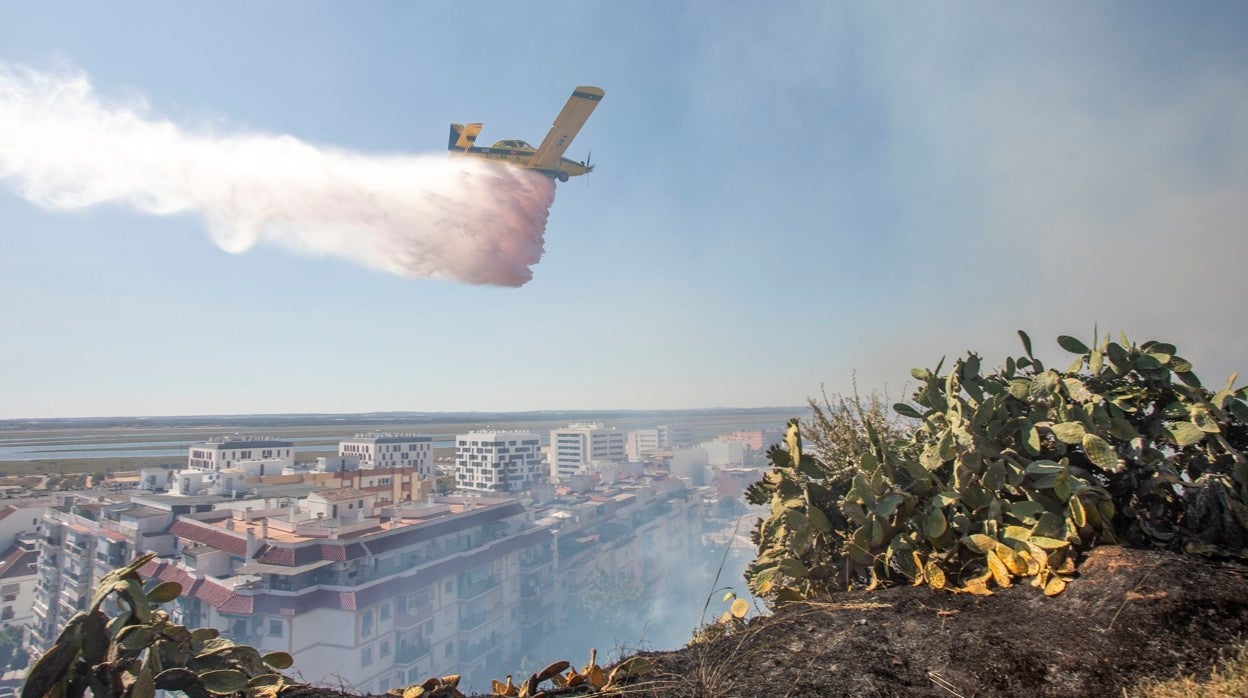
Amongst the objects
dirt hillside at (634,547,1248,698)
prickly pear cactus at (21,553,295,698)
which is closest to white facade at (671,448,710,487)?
dirt hillside at (634,547,1248,698)

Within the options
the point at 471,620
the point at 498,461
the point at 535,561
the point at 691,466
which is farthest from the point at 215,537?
the point at 691,466

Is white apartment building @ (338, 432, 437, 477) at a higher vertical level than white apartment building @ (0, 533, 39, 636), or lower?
higher

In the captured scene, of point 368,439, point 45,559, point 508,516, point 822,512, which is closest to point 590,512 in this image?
point 508,516

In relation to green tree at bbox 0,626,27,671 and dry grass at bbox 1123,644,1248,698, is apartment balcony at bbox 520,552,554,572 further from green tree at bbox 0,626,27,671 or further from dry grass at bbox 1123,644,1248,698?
dry grass at bbox 1123,644,1248,698

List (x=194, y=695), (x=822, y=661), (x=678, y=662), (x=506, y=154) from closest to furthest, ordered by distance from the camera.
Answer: (x=194, y=695), (x=822, y=661), (x=678, y=662), (x=506, y=154)

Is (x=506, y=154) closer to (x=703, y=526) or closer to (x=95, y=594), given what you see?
(x=95, y=594)

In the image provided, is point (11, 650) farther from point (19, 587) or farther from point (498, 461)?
point (498, 461)
